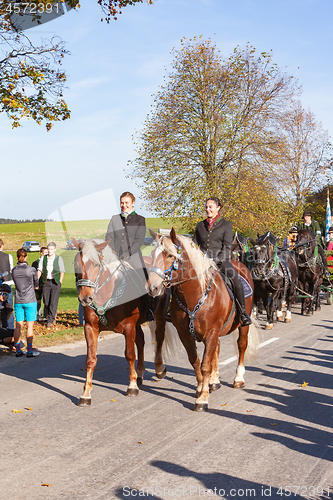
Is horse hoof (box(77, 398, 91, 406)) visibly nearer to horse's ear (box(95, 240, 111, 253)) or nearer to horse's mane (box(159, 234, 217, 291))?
horse's ear (box(95, 240, 111, 253))

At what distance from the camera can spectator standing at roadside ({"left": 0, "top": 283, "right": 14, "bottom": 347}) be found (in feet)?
31.0

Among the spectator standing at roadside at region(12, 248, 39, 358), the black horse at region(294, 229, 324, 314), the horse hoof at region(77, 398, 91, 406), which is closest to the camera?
the horse hoof at region(77, 398, 91, 406)

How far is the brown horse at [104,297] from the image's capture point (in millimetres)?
5740

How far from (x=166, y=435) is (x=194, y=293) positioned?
1785mm

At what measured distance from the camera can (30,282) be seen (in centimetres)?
947

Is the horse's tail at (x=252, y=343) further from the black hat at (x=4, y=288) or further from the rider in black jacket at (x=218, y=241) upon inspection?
the black hat at (x=4, y=288)

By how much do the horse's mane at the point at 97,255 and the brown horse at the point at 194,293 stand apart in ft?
2.75

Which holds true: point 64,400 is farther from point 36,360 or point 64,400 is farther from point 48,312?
point 48,312

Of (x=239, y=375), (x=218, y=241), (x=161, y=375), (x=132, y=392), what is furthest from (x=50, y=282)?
(x=218, y=241)

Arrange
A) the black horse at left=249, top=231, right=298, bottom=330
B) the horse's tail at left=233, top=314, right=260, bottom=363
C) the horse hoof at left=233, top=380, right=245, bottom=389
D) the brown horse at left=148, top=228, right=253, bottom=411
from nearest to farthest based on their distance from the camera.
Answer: the brown horse at left=148, top=228, right=253, bottom=411
the horse hoof at left=233, top=380, right=245, bottom=389
the horse's tail at left=233, top=314, right=260, bottom=363
the black horse at left=249, top=231, right=298, bottom=330

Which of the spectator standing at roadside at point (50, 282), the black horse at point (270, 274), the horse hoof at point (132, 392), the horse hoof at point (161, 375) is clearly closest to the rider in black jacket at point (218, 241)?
the horse hoof at point (161, 375)

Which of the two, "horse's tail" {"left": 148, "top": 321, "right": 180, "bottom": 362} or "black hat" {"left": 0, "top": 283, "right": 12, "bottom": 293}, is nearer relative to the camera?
"horse's tail" {"left": 148, "top": 321, "right": 180, "bottom": 362}

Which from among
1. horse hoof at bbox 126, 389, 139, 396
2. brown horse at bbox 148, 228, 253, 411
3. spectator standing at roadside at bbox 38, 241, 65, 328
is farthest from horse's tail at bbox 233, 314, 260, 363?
Answer: spectator standing at roadside at bbox 38, 241, 65, 328

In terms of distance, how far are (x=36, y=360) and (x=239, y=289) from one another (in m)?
4.61
